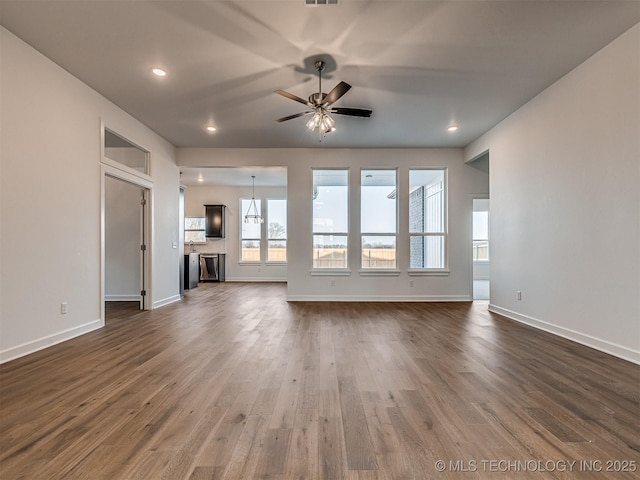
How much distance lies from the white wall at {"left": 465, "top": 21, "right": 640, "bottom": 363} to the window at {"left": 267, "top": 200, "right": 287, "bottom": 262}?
262 inches

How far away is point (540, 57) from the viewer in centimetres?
314

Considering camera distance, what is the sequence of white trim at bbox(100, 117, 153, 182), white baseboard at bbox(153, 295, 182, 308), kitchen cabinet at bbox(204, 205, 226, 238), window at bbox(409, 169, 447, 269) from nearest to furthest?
white trim at bbox(100, 117, 153, 182) < white baseboard at bbox(153, 295, 182, 308) < window at bbox(409, 169, 447, 269) < kitchen cabinet at bbox(204, 205, 226, 238)

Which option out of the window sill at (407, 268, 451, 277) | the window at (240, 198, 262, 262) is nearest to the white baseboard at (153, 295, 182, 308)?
the window at (240, 198, 262, 262)

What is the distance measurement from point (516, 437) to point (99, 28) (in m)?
4.42

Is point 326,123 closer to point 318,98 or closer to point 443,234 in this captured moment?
point 318,98

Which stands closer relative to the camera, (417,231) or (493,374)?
(493,374)

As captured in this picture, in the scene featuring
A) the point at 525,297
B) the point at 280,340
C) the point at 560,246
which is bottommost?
the point at 280,340

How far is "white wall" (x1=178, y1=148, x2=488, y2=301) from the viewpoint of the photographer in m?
6.07

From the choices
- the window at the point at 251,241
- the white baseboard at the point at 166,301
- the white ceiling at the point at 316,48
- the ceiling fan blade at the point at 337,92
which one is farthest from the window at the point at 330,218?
the window at the point at 251,241

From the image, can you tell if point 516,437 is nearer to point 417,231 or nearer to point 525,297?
point 525,297

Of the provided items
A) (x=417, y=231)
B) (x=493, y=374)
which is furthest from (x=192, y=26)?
(x=417, y=231)

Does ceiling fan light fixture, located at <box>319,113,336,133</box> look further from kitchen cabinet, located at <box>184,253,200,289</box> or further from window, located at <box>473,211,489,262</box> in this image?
window, located at <box>473,211,489,262</box>

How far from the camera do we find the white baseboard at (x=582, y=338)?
272 centimetres

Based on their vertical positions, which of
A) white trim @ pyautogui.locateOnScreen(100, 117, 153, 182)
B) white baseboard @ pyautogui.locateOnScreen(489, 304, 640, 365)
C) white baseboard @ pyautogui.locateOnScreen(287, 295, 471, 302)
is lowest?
white baseboard @ pyautogui.locateOnScreen(287, 295, 471, 302)
